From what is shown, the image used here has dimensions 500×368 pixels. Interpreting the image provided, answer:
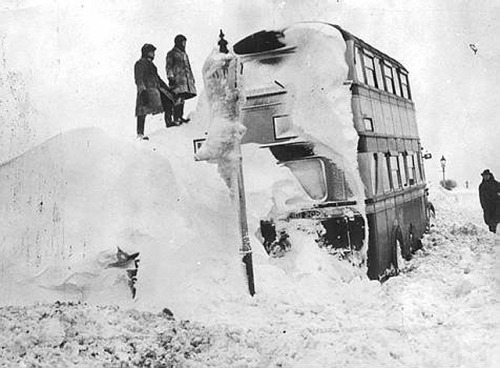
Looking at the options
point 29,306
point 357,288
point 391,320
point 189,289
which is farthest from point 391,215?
point 29,306

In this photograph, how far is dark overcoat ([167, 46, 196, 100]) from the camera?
477 inches

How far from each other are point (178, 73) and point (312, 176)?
4.30m

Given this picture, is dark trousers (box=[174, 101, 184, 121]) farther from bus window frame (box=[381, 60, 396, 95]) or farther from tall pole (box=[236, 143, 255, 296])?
tall pole (box=[236, 143, 255, 296])

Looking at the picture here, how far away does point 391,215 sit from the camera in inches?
422

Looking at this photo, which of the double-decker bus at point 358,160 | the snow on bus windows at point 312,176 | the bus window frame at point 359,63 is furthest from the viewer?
the bus window frame at point 359,63

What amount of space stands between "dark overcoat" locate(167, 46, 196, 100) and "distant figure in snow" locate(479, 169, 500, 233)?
7.97 metres

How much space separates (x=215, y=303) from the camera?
7.29m

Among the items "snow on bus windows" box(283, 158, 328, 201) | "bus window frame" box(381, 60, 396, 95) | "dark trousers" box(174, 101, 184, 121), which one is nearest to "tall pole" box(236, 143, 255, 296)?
"snow on bus windows" box(283, 158, 328, 201)

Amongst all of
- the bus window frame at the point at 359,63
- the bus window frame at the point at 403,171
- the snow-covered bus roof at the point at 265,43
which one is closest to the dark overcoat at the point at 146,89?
the snow-covered bus roof at the point at 265,43

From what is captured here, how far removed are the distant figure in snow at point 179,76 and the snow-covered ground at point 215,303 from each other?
165 centimetres

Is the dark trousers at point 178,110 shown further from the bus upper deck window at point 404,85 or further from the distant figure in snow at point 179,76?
the bus upper deck window at point 404,85

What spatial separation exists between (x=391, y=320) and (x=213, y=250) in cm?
259

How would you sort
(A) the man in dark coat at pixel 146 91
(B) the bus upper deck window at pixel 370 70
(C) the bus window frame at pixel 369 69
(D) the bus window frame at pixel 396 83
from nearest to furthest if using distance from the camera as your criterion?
(C) the bus window frame at pixel 369 69, (B) the bus upper deck window at pixel 370 70, (A) the man in dark coat at pixel 146 91, (D) the bus window frame at pixel 396 83

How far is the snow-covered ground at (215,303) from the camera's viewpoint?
5648 millimetres
